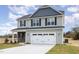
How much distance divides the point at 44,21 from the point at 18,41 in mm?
1323

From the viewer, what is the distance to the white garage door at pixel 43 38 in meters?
9.53

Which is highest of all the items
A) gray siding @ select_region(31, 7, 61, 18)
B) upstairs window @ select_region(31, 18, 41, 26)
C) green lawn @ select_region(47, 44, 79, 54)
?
gray siding @ select_region(31, 7, 61, 18)

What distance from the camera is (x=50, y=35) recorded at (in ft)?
31.5

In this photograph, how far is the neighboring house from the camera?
30.3 ft

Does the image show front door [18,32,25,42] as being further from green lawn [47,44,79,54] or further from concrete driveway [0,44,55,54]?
green lawn [47,44,79,54]

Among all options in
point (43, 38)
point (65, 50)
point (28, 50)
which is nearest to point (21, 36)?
point (28, 50)

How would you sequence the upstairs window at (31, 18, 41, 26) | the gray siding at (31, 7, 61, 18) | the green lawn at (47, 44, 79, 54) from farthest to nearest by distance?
the upstairs window at (31, 18, 41, 26), the gray siding at (31, 7, 61, 18), the green lawn at (47, 44, 79, 54)

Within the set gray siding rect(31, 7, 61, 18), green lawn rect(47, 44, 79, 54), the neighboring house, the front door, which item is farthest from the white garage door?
gray siding rect(31, 7, 61, 18)

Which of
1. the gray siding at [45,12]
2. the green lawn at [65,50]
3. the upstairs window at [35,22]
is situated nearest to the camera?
the green lawn at [65,50]

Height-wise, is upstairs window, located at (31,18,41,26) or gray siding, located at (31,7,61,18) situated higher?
gray siding, located at (31,7,61,18)

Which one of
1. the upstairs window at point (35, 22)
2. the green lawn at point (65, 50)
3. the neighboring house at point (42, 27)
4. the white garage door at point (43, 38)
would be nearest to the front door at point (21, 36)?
the neighboring house at point (42, 27)

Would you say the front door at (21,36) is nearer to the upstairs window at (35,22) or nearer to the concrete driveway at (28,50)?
the concrete driveway at (28,50)

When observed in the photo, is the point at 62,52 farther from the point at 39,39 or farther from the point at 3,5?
the point at 3,5
